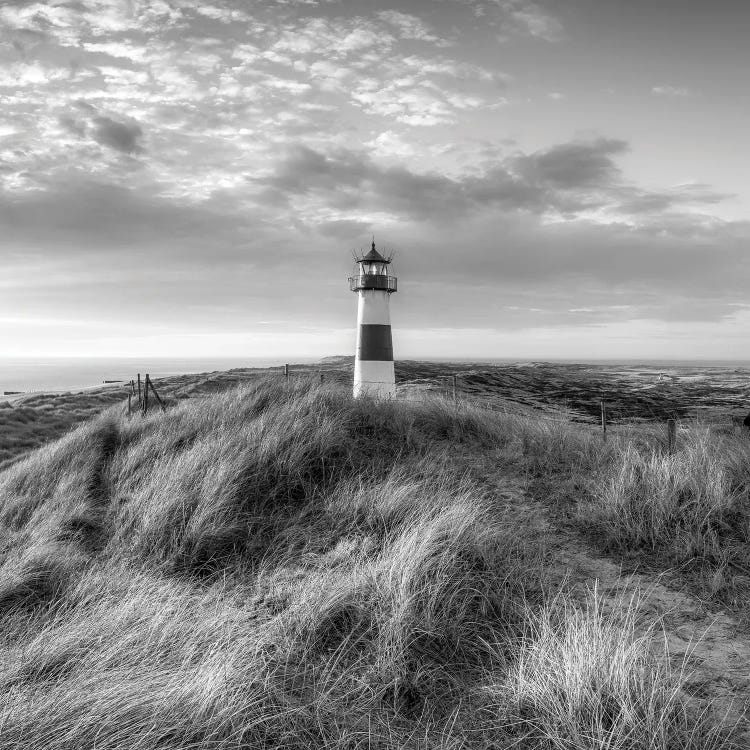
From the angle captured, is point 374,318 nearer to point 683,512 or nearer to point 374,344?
point 374,344

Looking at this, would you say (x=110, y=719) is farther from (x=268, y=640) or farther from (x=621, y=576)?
(x=621, y=576)

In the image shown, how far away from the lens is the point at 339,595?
12.0 feet

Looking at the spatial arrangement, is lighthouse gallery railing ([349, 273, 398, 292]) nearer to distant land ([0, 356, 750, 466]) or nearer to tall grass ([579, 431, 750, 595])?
distant land ([0, 356, 750, 466])

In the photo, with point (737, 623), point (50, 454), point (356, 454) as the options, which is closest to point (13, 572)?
point (356, 454)

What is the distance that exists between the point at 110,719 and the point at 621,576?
3793 mm

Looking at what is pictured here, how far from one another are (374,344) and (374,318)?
2.65 feet

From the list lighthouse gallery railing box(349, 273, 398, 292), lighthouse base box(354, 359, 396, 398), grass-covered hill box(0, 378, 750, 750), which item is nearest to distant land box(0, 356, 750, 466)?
lighthouse base box(354, 359, 396, 398)

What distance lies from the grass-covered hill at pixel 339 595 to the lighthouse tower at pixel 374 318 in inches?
308

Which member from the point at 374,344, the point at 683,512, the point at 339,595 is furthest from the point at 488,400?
the point at 339,595

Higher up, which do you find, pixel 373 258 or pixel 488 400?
pixel 373 258

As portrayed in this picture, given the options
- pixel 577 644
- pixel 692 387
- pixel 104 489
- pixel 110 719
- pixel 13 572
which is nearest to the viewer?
pixel 110 719

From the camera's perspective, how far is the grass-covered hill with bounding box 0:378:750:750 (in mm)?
2586

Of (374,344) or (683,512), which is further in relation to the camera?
(374,344)

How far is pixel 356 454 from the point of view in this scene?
735 cm
